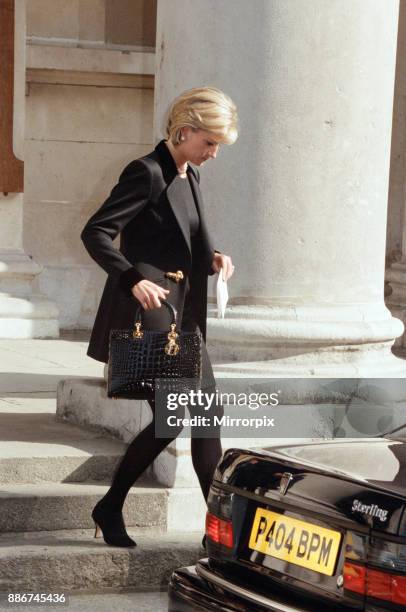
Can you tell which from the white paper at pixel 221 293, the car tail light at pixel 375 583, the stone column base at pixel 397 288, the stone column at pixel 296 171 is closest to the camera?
the car tail light at pixel 375 583

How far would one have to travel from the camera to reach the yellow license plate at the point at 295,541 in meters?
4.10

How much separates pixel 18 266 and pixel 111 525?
6420 millimetres

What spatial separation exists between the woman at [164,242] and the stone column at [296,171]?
46.3 inches

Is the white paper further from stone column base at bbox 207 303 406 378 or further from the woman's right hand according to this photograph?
stone column base at bbox 207 303 406 378

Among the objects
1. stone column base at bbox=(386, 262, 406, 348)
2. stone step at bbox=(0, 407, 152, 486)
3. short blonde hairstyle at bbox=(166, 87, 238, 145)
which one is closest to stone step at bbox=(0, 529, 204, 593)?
stone step at bbox=(0, 407, 152, 486)

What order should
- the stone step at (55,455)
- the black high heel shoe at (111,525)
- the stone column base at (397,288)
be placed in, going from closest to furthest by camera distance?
1. the black high heel shoe at (111,525)
2. the stone step at (55,455)
3. the stone column base at (397,288)

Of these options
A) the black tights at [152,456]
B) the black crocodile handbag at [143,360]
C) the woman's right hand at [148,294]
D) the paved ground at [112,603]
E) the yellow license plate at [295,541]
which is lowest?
the paved ground at [112,603]

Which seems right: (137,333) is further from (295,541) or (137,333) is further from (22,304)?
(22,304)

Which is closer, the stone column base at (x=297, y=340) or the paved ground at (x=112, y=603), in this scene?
the paved ground at (x=112, y=603)

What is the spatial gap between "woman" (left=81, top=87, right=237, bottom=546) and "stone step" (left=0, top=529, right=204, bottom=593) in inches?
9.8

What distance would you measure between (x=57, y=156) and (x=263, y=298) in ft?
20.9

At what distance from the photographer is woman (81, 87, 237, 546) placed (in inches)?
219

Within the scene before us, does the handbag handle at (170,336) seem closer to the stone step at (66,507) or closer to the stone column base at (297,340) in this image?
the stone step at (66,507)

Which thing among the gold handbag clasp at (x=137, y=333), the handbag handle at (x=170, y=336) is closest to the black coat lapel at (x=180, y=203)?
the handbag handle at (x=170, y=336)
